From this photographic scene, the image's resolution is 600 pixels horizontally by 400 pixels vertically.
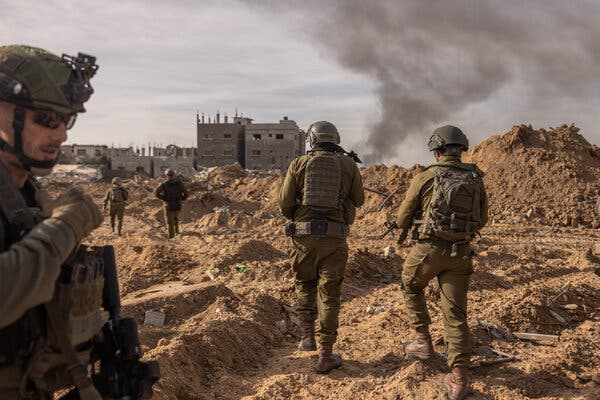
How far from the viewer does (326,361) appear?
4.69 metres

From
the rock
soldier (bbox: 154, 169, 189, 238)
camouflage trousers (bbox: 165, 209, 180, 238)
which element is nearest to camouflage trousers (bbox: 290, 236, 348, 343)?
the rock

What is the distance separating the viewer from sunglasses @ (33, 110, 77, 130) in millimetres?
1941

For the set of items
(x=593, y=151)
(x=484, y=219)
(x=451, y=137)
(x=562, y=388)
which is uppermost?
(x=593, y=151)

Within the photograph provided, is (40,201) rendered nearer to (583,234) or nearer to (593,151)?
(583,234)

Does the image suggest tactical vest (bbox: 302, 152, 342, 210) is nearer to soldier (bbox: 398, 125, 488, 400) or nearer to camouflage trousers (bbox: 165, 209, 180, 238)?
soldier (bbox: 398, 125, 488, 400)

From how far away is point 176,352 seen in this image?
4.66 meters

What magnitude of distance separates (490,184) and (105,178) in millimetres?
31012

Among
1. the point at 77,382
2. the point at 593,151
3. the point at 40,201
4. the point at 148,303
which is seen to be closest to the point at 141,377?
the point at 77,382

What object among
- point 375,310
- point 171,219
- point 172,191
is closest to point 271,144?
point 171,219

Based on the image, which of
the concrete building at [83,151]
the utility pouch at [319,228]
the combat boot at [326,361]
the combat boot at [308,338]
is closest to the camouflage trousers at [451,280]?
the utility pouch at [319,228]

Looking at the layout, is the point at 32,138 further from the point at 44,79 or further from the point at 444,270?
the point at 444,270

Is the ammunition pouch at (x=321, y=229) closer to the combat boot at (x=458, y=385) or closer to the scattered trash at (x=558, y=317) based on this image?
the combat boot at (x=458, y=385)

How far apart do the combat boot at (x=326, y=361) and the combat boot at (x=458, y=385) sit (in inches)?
41.1

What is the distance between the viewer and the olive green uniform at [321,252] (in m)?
4.77
